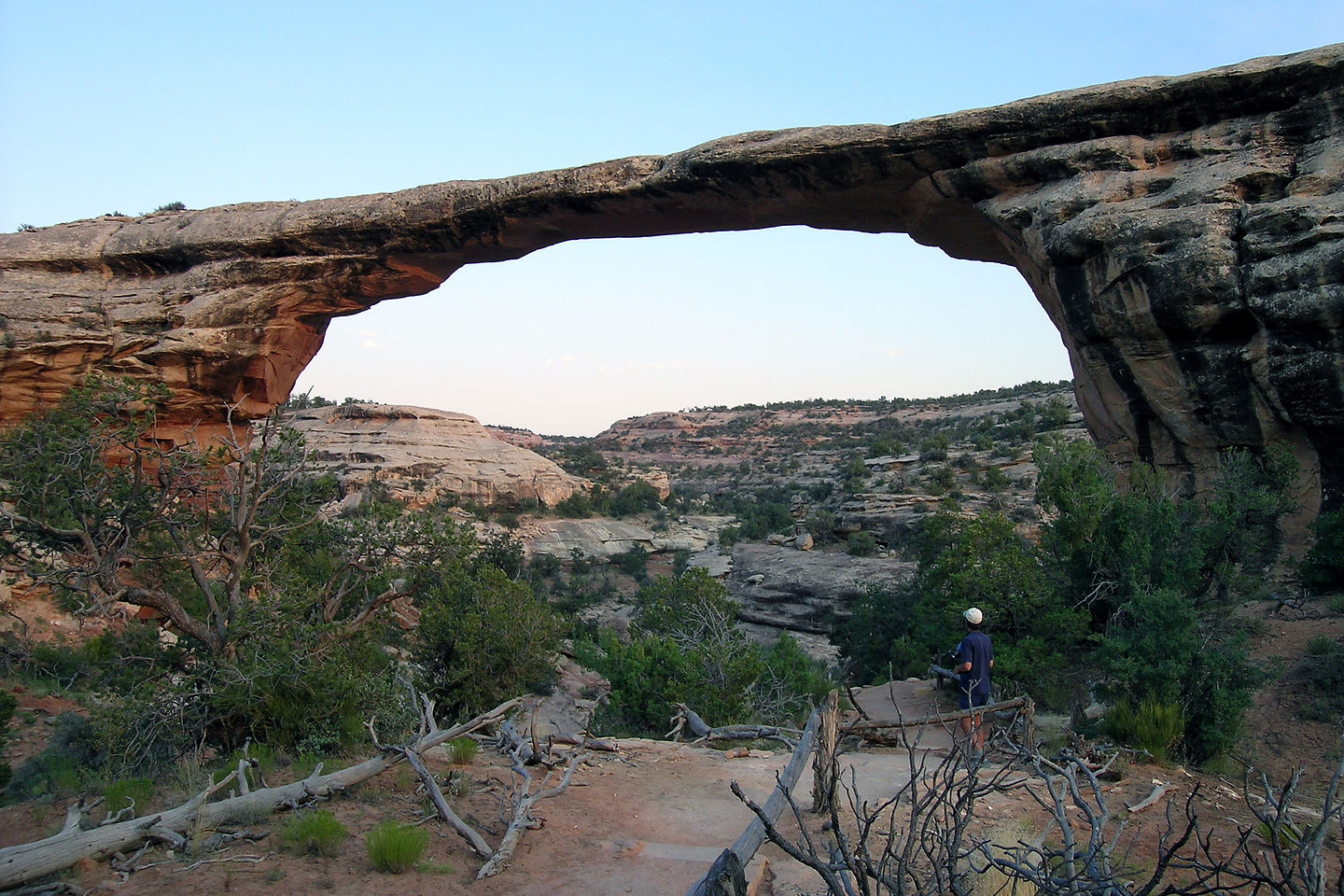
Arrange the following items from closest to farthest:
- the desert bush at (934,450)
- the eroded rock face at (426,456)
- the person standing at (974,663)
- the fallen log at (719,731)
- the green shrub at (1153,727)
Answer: the green shrub at (1153,727)
the person standing at (974,663)
the fallen log at (719,731)
the desert bush at (934,450)
the eroded rock face at (426,456)

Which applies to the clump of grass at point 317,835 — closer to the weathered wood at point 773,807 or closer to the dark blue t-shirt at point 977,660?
the weathered wood at point 773,807

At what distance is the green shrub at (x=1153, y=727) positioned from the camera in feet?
17.6

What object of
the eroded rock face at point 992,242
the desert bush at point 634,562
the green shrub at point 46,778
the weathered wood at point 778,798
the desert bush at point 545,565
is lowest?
the desert bush at point 634,562

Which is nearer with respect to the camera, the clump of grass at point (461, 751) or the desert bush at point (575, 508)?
the clump of grass at point (461, 751)

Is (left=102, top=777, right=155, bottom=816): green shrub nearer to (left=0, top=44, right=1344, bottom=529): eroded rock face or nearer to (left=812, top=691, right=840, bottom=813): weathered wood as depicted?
(left=812, top=691, right=840, bottom=813): weathered wood

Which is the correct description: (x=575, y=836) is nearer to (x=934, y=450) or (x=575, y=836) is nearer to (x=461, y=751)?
(x=461, y=751)

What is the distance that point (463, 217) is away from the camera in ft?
34.1

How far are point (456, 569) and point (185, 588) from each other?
4.28 metres

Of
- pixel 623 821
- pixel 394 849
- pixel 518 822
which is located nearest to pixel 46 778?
pixel 394 849

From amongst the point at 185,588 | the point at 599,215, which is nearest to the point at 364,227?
the point at 599,215

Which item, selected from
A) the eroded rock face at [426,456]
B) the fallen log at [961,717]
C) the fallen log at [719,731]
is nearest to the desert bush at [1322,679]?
the fallen log at [961,717]

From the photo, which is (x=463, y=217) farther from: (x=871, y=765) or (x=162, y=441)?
(x=871, y=765)

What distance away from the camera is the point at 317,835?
4.27 metres

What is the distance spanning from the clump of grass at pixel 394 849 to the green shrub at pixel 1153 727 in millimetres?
4735
